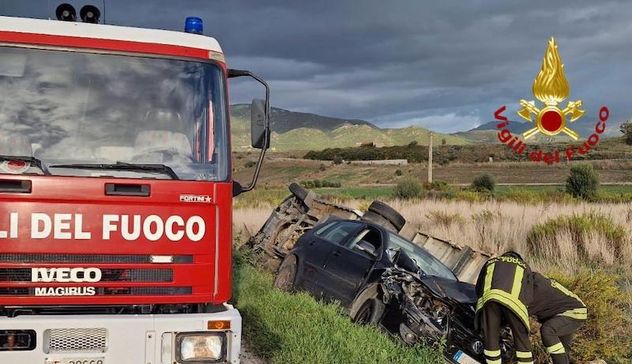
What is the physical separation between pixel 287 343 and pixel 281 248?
6.80 metres

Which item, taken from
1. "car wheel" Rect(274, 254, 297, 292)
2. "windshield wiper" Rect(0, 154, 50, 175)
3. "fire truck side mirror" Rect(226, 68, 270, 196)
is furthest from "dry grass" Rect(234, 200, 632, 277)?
"windshield wiper" Rect(0, 154, 50, 175)

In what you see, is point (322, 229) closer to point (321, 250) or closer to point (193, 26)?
point (321, 250)

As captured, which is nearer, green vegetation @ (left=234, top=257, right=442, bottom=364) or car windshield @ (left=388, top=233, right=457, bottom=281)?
green vegetation @ (left=234, top=257, right=442, bottom=364)

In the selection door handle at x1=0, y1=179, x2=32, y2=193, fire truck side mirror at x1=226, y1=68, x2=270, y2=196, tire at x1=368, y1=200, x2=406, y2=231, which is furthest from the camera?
tire at x1=368, y1=200, x2=406, y2=231

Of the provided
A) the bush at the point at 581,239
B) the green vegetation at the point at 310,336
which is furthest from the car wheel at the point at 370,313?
the bush at the point at 581,239

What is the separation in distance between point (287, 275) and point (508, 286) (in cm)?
462

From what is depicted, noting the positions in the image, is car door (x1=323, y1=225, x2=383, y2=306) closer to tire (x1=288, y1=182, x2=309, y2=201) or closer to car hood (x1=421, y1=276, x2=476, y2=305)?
car hood (x1=421, y1=276, x2=476, y2=305)

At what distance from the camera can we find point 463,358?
6.89 m

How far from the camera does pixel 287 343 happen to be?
7.11 m

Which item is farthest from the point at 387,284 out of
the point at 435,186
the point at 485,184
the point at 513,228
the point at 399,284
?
the point at 435,186

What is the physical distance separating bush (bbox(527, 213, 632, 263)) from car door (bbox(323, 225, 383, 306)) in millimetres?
7249

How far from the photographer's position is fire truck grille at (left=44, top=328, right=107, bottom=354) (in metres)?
4.42

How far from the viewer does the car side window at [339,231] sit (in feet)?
32.9

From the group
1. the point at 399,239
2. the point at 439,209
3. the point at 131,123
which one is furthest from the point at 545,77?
the point at 131,123
